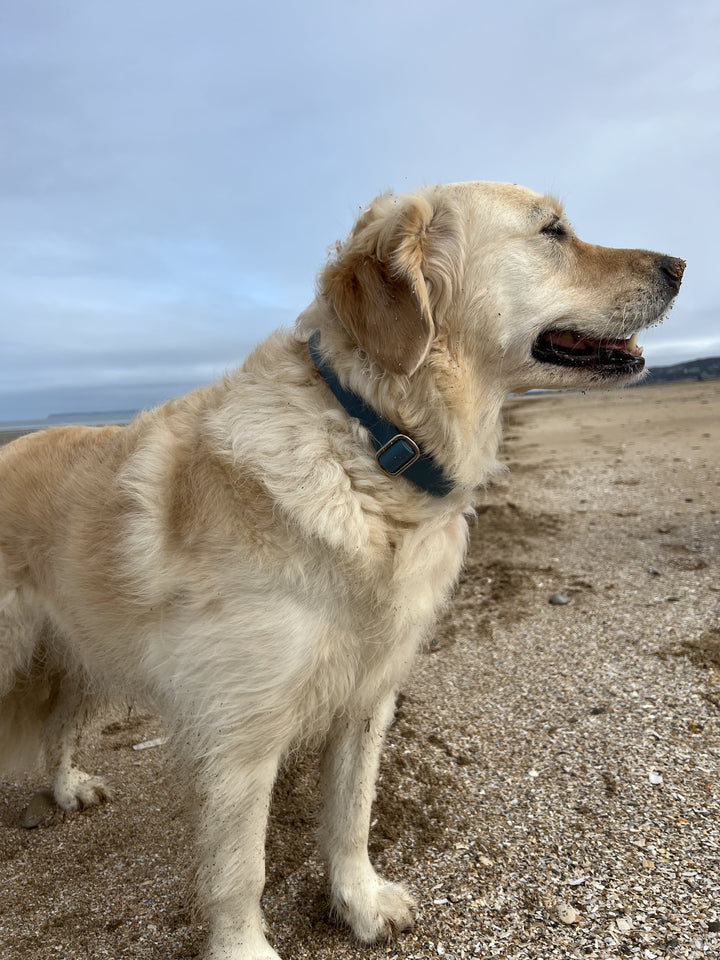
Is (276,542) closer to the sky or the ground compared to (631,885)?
closer to the sky

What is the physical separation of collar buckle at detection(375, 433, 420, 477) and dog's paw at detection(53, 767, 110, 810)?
239 centimetres

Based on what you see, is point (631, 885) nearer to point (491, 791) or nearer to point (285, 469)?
point (491, 791)

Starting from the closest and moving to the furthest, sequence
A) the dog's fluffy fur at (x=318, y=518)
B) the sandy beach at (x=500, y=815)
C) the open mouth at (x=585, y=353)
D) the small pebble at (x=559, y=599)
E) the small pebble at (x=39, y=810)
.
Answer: the dog's fluffy fur at (x=318, y=518), the sandy beach at (x=500, y=815), the open mouth at (x=585, y=353), the small pebble at (x=39, y=810), the small pebble at (x=559, y=599)

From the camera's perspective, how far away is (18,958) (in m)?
2.20

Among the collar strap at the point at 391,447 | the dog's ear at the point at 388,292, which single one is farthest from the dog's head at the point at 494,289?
the collar strap at the point at 391,447

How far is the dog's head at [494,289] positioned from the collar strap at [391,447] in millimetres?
143

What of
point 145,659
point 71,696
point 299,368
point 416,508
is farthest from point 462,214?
point 71,696

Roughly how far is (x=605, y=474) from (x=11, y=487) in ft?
28.8

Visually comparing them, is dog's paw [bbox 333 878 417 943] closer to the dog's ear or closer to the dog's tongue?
the dog's ear

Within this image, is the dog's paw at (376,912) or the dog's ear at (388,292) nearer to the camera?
the dog's ear at (388,292)

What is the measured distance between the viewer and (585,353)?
91.0 inches

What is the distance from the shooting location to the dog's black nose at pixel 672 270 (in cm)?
234

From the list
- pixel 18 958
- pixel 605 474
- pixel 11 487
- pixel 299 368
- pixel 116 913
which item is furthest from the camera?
pixel 605 474

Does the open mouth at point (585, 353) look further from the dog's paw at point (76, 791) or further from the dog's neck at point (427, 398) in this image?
the dog's paw at point (76, 791)
